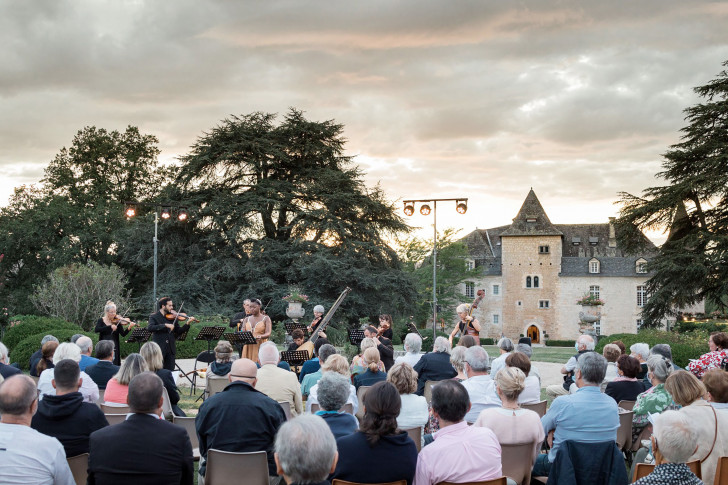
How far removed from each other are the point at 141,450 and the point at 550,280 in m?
54.3

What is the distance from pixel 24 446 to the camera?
362cm

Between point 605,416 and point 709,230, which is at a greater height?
point 709,230

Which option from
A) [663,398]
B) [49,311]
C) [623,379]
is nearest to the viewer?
[663,398]

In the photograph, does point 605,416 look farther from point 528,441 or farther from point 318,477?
point 318,477

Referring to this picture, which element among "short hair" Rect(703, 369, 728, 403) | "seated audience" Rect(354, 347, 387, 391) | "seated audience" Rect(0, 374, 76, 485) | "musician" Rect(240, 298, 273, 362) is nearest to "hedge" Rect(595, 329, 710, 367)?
"musician" Rect(240, 298, 273, 362)

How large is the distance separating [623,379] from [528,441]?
297cm

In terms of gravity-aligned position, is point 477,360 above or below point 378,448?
above

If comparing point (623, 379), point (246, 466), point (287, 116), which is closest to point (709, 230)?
point (287, 116)

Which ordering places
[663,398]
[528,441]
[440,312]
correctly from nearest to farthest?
1. [528,441]
2. [663,398]
3. [440,312]

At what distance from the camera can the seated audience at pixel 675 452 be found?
10.9 ft

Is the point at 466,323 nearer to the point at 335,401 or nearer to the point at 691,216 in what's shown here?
the point at 335,401

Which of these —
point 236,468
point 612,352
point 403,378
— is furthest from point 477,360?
point 612,352

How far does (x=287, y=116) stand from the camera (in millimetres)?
32969

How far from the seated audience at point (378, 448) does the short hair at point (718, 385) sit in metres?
2.60
